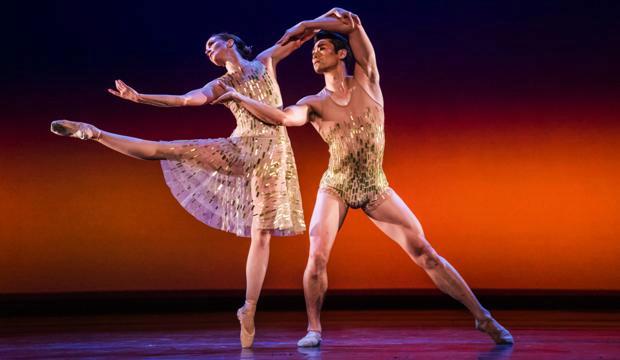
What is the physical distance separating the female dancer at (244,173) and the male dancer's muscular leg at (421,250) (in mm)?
471

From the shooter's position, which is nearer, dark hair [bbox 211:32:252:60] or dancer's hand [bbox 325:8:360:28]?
dancer's hand [bbox 325:8:360:28]

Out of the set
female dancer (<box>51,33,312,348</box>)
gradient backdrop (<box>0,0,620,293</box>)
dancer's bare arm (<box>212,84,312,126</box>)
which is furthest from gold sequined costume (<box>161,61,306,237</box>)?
gradient backdrop (<box>0,0,620,293</box>)

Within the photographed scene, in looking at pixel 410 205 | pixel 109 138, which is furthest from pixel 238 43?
pixel 410 205

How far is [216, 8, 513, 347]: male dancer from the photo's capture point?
11.1 feet

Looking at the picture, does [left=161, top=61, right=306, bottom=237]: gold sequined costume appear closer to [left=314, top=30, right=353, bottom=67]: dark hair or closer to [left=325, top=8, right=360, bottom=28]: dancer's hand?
[left=314, top=30, right=353, bottom=67]: dark hair

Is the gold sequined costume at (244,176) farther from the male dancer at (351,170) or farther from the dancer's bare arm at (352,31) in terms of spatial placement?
the dancer's bare arm at (352,31)

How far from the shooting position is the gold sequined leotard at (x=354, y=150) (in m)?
3.45

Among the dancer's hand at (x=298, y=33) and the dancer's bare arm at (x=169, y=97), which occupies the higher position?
the dancer's hand at (x=298, y=33)

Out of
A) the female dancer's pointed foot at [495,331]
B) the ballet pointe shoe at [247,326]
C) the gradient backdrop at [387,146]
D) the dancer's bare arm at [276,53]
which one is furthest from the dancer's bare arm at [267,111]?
the gradient backdrop at [387,146]

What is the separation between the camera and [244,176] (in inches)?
144

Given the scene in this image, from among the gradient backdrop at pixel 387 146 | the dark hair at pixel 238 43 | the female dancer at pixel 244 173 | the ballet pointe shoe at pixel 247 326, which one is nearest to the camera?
the ballet pointe shoe at pixel 247 326

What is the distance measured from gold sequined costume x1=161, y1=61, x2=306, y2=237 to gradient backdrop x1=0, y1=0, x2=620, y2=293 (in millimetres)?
1556

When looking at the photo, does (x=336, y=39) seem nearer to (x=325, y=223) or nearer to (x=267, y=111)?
(x=267, y=111)

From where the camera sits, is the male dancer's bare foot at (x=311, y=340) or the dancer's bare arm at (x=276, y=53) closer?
the male dancer's bare foot at (x=311, y=340)
